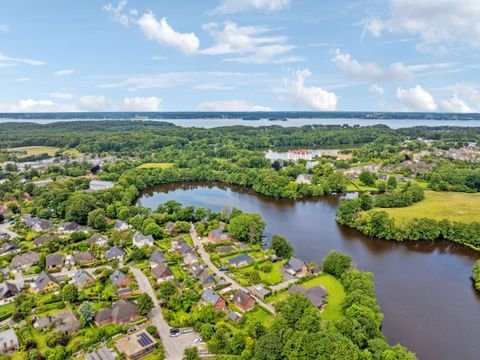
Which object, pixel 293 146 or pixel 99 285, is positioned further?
pixel 293 146

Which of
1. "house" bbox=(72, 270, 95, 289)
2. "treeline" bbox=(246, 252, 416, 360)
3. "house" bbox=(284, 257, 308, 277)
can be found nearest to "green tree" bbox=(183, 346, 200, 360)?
"treeline" bbox=(246, 252, 416, 360)

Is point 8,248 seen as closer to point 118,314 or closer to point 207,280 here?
point 118,314

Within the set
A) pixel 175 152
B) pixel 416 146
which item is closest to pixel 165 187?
pixel 175 152

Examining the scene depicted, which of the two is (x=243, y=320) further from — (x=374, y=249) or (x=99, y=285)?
(x=374, y=249)

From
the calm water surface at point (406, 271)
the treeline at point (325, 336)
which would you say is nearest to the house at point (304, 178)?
the calm water surface at point (406, 271)

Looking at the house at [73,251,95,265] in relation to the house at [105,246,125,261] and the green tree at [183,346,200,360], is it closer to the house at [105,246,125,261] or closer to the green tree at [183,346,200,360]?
the house at [105,246,125,261]
